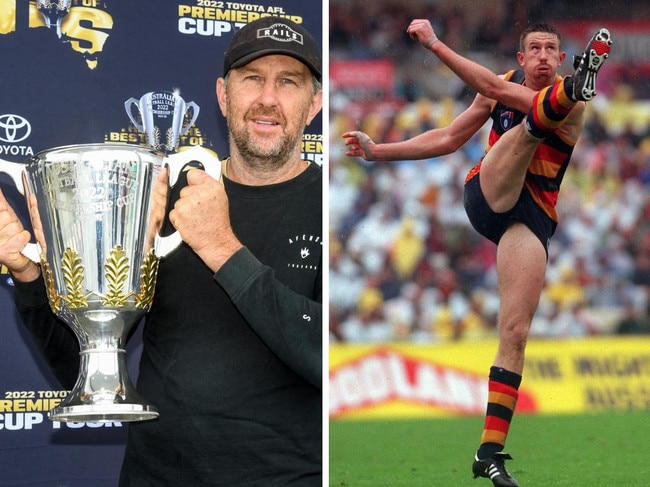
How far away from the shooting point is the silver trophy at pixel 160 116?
1.73 metres

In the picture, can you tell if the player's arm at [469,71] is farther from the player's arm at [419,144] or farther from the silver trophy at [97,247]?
the silver trophy at [97,247]

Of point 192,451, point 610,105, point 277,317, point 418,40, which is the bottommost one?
point 192,451

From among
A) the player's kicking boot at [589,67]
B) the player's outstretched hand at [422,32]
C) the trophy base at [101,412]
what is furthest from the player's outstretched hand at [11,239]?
the player's kicking boot at [589,67]

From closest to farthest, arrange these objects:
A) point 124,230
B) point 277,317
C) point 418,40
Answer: point 124,230
point 277,317
point 418,40

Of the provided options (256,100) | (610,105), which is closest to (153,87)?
(256,100)

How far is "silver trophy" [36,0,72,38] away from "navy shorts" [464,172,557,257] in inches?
32.0

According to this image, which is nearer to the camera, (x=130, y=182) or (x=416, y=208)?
(x=130, y=182)

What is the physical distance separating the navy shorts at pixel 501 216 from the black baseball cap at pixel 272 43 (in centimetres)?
36

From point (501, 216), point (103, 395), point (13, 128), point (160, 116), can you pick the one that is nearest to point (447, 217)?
point (501, 216)

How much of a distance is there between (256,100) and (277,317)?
16.1 inches

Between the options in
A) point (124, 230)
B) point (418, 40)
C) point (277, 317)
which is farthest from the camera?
point (418, 40)

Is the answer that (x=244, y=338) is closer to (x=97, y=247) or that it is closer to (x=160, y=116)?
(x=97, y=247)

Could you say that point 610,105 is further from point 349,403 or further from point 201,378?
point 201,378

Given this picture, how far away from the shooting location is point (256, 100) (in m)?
1.70
